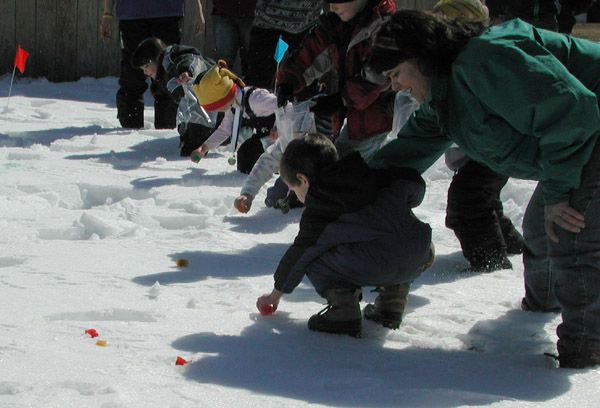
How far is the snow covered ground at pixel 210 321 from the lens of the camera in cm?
289

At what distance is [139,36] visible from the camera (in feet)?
27.6

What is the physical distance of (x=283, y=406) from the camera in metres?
2.78

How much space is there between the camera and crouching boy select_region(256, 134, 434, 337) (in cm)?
346

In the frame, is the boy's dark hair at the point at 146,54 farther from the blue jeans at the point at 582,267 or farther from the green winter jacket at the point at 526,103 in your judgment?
Result: the blue jeans at the point at 582,267

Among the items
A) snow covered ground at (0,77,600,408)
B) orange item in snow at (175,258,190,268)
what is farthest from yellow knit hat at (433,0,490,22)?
orange item in snow at (175,258,190,268)

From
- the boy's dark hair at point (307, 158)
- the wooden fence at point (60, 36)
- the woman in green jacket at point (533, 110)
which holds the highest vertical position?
the woman in green jacket at point (533, 110)

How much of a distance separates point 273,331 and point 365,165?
670 mm

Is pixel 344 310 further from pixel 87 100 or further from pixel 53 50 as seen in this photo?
pixel 53 50

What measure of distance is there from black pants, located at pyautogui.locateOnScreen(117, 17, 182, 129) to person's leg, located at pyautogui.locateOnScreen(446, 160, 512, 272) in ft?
13.4

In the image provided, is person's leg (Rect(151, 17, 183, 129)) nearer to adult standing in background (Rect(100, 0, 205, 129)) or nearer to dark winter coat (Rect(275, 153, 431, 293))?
adult standing in background (Rect(100, 0, 205, 129))

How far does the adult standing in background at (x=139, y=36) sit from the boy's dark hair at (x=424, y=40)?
17.4ft

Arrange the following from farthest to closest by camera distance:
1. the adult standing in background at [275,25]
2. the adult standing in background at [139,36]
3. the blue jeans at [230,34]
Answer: the blue jeans at [230,34], the adult standing in background at [139,36], the adult standing in background at [275,25]

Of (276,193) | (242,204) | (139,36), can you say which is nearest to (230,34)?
(139,36)

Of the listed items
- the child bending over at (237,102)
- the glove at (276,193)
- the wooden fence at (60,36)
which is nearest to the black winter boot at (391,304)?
the glove at (276,193)
